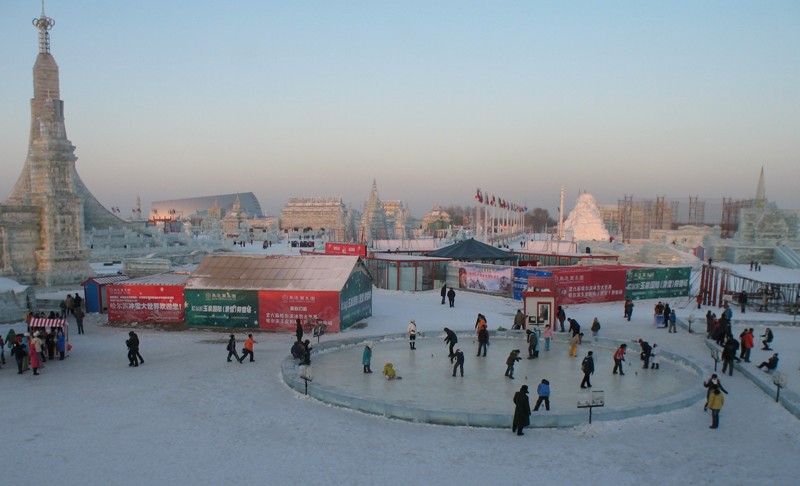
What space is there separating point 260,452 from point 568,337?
12.6m

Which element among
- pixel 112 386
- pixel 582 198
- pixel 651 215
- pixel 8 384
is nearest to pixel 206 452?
pixel 112 386

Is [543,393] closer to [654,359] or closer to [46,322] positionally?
[654,359]

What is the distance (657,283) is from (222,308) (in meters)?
22.2

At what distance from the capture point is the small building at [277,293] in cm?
2008

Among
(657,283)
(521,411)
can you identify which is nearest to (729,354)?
(521,411)

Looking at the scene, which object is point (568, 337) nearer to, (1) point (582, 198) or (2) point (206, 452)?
(2) point (206, 452)

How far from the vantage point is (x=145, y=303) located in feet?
70.7

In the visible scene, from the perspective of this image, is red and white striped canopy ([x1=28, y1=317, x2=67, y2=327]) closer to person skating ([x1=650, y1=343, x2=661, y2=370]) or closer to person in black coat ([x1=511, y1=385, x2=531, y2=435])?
person in black coat ([x1=511, y1=385, x2=531, y2=435])

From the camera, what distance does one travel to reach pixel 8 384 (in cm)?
1361

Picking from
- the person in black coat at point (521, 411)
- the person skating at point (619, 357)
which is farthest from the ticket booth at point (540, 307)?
the person in black coat at point (521, 411)

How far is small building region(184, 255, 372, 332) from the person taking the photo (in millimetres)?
20078

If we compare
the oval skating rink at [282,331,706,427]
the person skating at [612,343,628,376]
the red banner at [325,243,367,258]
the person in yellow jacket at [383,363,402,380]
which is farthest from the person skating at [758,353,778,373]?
the red banner at [325,243,367,258]

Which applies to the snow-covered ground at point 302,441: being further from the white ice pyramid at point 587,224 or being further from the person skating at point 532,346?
the white ice pyramid at point 587,224

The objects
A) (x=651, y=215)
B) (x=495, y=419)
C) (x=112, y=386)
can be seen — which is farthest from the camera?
(x=651, y=215)
